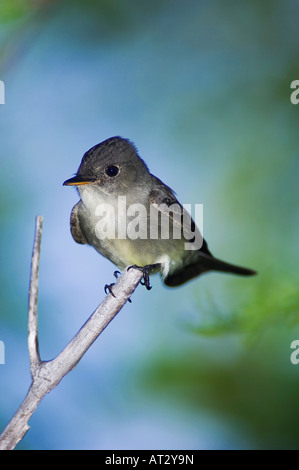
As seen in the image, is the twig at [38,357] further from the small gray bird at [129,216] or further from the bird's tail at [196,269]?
the bird's tail at [196,269]

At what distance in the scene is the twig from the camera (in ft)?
3.02

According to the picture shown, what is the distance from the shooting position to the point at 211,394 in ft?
4.95

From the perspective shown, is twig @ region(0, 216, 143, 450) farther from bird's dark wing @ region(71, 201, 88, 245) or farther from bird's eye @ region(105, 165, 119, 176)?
bird's dark wing @ region(71, 201, 88, 245)

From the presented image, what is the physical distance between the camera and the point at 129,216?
67.9 inches

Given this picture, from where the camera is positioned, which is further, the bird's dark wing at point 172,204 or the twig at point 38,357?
the bird's dark wing at point 172,204

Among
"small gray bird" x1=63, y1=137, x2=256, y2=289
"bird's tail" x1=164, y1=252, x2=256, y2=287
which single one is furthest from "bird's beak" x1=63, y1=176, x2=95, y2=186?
"bird's tail" x1=164, y1=252, x2=256, y2=287

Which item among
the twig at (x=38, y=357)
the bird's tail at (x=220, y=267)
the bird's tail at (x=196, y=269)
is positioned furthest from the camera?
the bird's tail at (x=196, y=269)

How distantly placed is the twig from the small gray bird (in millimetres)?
568

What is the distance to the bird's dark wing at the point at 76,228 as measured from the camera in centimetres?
192

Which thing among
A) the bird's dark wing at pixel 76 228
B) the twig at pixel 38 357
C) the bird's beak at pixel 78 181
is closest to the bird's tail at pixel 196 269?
the bird's dark wing at pixel 76 228

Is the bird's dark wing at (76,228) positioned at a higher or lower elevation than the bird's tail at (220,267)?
higher
